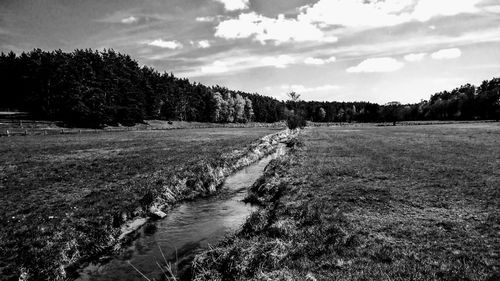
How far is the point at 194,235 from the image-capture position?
13961 millimetres

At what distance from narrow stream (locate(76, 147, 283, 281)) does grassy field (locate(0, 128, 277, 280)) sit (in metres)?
1.23

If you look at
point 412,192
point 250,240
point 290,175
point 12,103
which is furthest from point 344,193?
point 12,103

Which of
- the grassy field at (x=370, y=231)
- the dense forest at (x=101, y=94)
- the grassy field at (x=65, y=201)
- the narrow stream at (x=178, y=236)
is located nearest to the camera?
the grassy field at (x=370, y=231)

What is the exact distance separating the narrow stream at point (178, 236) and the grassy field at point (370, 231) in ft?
4.86

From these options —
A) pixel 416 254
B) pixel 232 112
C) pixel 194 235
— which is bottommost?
pixel 194 235

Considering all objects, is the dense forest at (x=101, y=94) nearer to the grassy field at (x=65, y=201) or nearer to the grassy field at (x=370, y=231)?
the grassy field at (x=65, y=201)

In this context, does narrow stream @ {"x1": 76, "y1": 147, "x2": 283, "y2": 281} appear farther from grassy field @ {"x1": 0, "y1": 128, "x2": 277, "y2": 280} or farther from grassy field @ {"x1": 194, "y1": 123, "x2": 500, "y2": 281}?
grassy field @ {"x1": 194, "y1": 123, "x2": 500, "y2": 281}

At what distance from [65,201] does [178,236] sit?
779 centimetres

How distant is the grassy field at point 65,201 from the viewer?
1087 centimetres

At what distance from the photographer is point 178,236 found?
45.4 ft

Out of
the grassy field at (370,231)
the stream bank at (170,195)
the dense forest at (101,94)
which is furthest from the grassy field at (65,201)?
the dense forest at (101,94)

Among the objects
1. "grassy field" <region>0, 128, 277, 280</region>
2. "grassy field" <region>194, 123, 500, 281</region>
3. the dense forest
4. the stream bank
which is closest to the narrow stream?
the stream bank

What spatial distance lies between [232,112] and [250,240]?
147 m

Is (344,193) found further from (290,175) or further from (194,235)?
(194,235)
